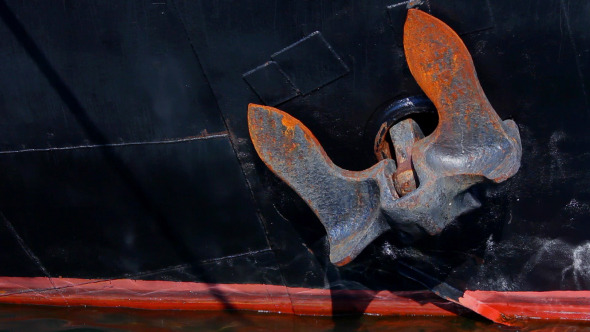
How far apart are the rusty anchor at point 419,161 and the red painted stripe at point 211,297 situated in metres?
0.70

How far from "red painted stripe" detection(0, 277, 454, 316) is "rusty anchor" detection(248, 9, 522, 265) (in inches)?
27.6

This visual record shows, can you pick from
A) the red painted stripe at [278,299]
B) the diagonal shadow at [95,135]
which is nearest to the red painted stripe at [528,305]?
the red painted stripe at [278,299]

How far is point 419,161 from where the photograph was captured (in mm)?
2010

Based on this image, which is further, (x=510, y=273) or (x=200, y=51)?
(x=510, y=273)

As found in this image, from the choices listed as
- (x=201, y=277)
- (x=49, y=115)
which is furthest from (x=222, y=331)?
(x=49, y=115)

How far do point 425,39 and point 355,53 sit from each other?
0.30 meters

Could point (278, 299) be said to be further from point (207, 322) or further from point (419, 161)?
point (419, 161)

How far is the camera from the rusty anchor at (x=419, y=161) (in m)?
1.95

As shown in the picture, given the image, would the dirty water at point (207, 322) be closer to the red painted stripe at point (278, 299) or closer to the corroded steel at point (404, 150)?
the red painted stripe at point (278, 299)

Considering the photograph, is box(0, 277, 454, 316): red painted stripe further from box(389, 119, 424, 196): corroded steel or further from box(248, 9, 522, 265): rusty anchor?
box(389, 119, 424, 196): corroded steel

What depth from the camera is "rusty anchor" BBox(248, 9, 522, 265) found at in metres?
1.95

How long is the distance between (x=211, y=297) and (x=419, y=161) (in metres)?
1.37

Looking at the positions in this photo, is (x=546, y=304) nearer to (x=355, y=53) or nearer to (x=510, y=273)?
(x=510, y=273)

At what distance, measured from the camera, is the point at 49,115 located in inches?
98.2
